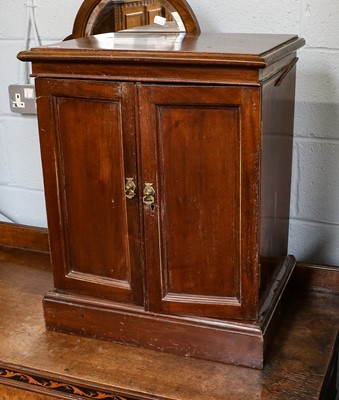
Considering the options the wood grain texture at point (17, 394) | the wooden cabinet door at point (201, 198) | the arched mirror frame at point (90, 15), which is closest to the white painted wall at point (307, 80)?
the arched mirror frame at point (90, 15)

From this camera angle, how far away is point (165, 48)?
3.86ft

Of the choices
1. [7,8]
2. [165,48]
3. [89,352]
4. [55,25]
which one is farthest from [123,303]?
[7,8]

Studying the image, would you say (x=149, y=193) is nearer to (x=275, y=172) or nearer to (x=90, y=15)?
(x=275, y=172)

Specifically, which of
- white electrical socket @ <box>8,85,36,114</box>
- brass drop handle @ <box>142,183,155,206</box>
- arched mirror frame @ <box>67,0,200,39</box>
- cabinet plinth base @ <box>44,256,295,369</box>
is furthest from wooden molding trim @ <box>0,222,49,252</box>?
brass drop handle @ <box>142,183,155,206</box>

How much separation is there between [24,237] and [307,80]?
3.05 ft

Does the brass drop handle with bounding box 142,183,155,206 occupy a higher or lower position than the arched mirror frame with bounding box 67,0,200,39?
lower

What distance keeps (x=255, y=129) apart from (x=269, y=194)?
191 mm

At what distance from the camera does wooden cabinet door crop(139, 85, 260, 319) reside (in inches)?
44.8

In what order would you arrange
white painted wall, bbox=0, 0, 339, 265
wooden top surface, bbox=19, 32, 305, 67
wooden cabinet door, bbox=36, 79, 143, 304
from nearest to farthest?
wooden top surface, bbox=19, 32, 305, 67
wooden cabinet door, bbox=36, 79, 143, 304
white painted wall, bbox=0, 0, 339, 265

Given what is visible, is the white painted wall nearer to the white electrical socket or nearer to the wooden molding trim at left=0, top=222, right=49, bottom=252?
the white electrical socket

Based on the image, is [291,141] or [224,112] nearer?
[224,112]

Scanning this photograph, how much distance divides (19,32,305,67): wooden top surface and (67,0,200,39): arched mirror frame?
0.15 metres

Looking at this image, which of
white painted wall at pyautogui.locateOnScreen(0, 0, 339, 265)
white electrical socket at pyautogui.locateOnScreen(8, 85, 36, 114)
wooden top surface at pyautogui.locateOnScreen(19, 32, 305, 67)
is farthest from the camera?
white electrical socket at pyautogui.locateOnScreen(8, 85, 36, 114)

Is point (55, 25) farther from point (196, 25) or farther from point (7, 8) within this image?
point (196, 25)
